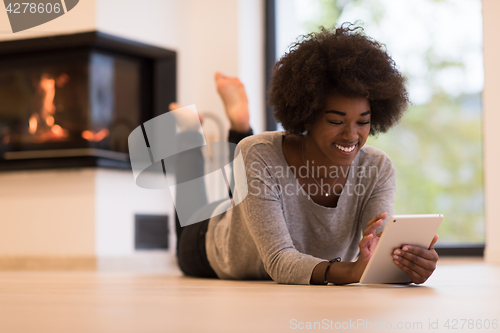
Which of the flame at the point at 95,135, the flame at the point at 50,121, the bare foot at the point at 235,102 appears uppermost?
the bare foot at the point at 235,102

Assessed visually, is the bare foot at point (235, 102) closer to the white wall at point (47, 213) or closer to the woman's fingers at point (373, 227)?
the woman's fingers at point (373, 227)

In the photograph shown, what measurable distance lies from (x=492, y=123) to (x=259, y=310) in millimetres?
2812

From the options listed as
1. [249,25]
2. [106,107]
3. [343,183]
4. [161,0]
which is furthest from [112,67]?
[343,183]

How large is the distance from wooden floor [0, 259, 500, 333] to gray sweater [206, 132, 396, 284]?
146 mm

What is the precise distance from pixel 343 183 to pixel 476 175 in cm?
376

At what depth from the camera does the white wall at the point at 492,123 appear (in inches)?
132

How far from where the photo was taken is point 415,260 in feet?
4.48

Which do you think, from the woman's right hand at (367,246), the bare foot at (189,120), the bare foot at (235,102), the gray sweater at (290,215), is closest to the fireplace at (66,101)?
the bare foot at (189,120)

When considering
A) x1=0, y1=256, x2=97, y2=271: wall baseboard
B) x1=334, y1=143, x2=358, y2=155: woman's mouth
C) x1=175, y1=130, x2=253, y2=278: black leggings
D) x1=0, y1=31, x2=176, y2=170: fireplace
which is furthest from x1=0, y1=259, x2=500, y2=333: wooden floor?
x1=0, y1=31, x2=176, y2=170: fireplace

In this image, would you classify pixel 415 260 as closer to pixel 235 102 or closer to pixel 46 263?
pixel 235 102

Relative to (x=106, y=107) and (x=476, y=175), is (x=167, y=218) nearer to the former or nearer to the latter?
(x=106, y=107)

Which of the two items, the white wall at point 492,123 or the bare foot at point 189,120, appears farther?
the white wall at point 492,123

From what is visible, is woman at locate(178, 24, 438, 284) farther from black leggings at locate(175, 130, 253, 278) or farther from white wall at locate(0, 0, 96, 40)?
white wall at locate(0, 0, 96, 40)

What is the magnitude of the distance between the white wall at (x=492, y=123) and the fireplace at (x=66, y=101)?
6.68ft
